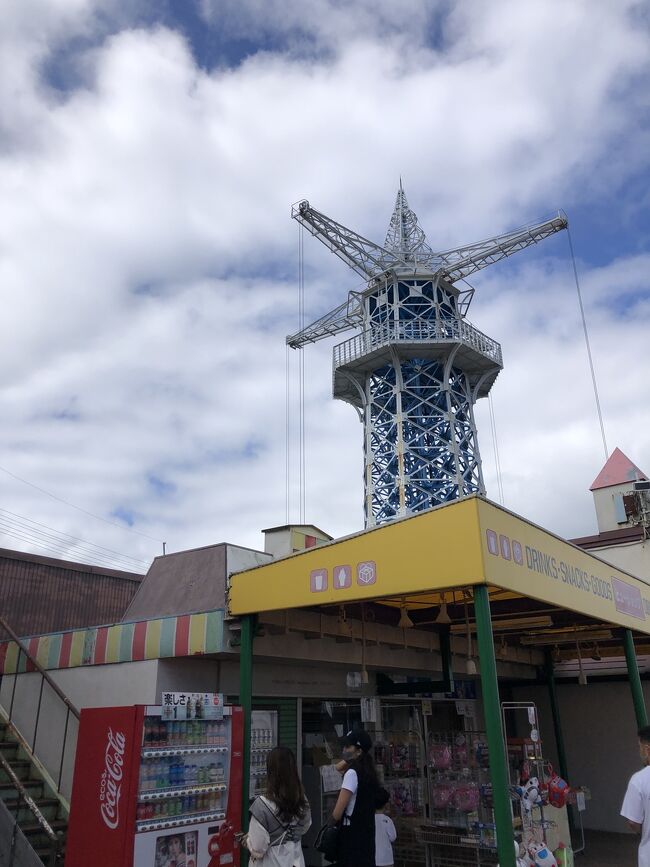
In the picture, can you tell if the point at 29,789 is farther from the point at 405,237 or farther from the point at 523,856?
the point at 405,237

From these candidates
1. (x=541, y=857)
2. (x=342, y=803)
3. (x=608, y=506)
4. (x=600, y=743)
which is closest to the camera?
(x=342, y=803)

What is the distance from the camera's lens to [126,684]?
830cm

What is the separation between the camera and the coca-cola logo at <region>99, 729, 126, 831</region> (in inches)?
226

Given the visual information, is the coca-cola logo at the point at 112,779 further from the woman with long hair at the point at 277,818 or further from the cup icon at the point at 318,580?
the cup icon at the point at 318,580

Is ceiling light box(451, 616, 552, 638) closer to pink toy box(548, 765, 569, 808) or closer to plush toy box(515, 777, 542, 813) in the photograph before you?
pink toy box(548, 765, 569, 808)

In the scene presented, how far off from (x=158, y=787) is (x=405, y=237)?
33.6 m

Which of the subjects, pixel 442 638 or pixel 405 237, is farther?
pixel 405 237

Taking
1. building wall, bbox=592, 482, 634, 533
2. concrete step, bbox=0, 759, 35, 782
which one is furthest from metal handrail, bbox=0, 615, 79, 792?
building wall, bbox=592, 482, 634, 533

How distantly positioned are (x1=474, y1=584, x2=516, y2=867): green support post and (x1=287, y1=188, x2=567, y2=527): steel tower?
79.9 ft

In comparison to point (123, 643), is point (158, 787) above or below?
below

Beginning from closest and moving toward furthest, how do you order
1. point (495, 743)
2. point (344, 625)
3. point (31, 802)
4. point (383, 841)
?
point (495, 743) < point (383, 841) < point (31, 802) < point (344, 625)

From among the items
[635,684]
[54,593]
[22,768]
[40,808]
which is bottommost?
[40,808]

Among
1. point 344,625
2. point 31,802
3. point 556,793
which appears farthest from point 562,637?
point 31,802

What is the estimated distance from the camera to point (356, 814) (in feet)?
16.1
